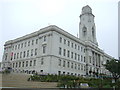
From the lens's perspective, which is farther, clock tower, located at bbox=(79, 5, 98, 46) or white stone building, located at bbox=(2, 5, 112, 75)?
clock tower, located at bbox=(79, 5, 98, 46)

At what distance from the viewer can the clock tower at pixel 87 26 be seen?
182ft

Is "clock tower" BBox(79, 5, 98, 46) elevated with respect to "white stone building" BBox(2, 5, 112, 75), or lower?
elevated

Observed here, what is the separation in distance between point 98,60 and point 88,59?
8.97 m

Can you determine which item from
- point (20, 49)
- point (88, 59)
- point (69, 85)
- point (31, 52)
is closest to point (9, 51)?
point (20, 49)

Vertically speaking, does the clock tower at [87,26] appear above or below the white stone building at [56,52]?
above

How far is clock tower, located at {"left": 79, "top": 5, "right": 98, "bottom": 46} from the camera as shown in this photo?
55.5m

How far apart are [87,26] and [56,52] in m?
23.2

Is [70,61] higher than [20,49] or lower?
lower

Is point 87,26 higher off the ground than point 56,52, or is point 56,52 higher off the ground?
point 87,26

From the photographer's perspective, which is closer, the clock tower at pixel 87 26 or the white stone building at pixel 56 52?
the white stone building at pixel 56 52

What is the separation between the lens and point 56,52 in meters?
38.1

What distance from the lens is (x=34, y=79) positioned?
2611 cm

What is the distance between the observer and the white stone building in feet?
125

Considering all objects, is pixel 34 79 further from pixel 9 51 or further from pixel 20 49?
pixel 9 51
